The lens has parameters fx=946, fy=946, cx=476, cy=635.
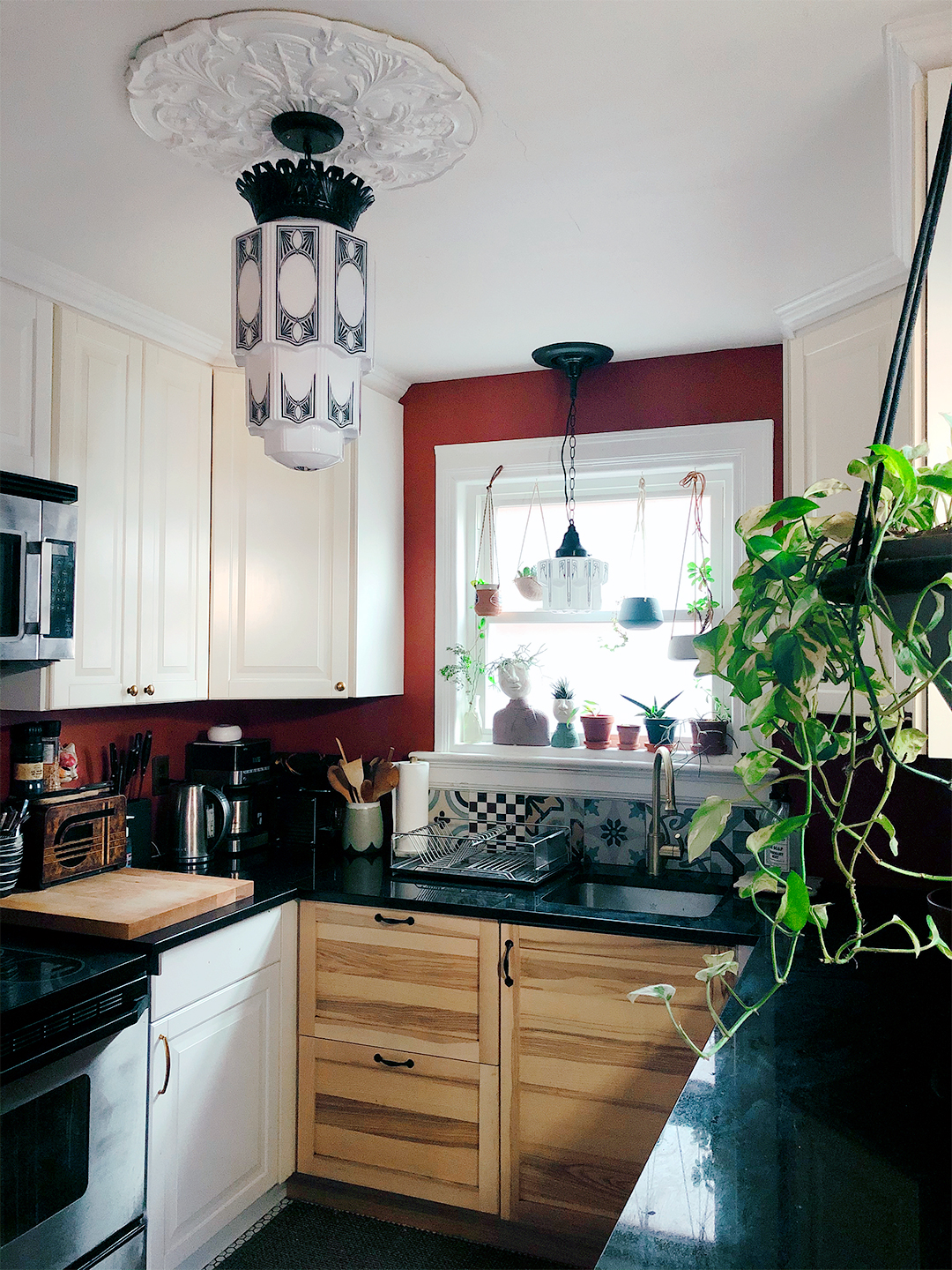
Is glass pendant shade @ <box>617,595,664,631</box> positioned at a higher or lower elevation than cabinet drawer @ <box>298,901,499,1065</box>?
higher

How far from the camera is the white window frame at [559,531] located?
2941 mm

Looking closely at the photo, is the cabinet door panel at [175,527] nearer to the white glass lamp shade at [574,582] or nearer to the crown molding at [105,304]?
the crown molding at [105,304]

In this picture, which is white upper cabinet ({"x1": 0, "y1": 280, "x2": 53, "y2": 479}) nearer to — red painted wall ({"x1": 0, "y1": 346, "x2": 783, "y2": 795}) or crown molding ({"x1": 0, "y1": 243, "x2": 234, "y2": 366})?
crown molding ({"x1": 0, "y1": 243, "x2": 234, "y2": 366})

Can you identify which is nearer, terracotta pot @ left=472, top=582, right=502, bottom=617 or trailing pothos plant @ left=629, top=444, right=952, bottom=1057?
trailing pothos plant @ left=629, top=444, right=952, bottom=1057

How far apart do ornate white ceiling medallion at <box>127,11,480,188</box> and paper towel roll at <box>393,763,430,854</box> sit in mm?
1843

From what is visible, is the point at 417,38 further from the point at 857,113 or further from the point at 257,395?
the point at 857,113

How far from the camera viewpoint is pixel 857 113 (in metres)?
1.66

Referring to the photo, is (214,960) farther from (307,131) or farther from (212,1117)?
(307,131)

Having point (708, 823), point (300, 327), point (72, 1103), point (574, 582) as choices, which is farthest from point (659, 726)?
point (708, 823)

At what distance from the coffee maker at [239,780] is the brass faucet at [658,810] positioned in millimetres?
1273

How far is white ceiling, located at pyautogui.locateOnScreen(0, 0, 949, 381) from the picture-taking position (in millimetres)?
1443

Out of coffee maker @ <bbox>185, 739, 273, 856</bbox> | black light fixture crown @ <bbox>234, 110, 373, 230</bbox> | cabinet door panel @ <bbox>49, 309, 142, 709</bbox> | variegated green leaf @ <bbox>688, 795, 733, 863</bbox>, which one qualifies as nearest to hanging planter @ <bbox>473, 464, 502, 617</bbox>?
coffee maker @ <bbox>185, 739, 273, 856</bbox>

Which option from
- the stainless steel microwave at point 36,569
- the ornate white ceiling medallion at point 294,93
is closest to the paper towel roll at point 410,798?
the stainless steel microwave at point 36,569

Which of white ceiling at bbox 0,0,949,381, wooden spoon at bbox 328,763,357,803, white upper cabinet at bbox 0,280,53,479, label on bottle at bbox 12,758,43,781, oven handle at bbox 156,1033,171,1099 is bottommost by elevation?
oven handle at bbox 156,1033,171,1099
